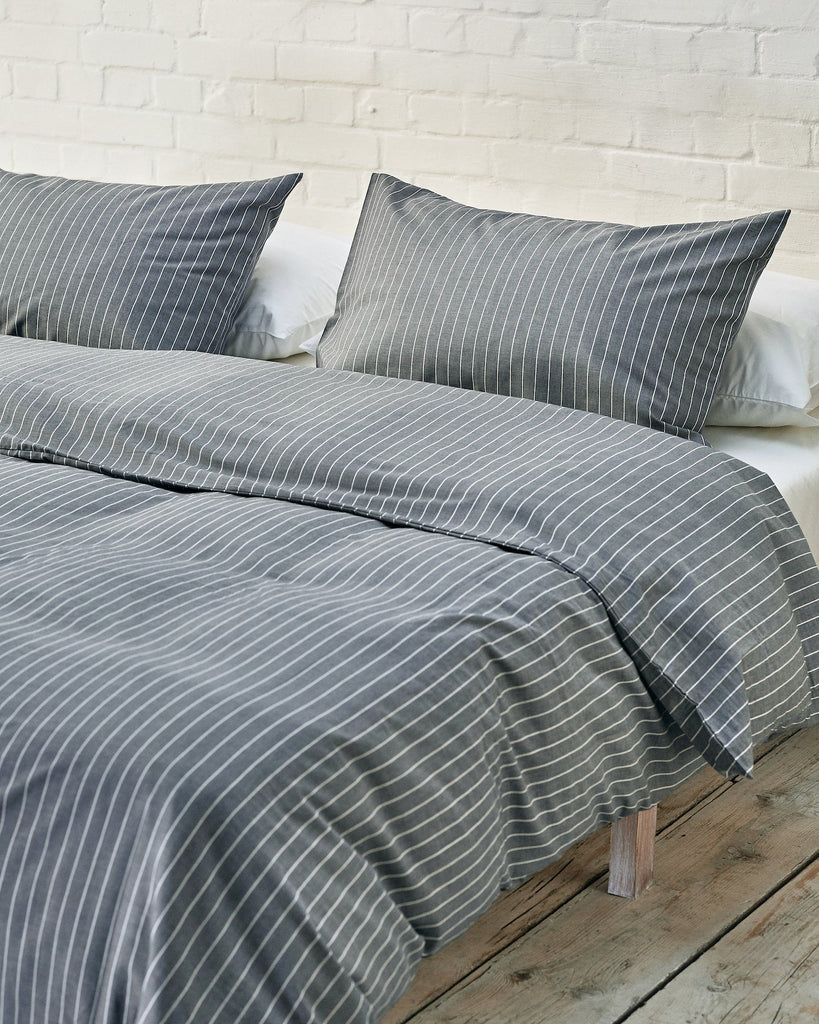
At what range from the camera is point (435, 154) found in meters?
2.86

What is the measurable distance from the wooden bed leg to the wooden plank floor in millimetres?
20

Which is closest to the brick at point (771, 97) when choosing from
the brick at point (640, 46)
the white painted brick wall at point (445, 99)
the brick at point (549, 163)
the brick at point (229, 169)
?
the white painted brick wall at point (445, 99)

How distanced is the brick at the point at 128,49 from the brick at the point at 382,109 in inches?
22.2

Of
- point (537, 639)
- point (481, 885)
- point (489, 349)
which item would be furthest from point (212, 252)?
point (481, 885)

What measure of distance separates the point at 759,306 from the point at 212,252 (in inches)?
40.1

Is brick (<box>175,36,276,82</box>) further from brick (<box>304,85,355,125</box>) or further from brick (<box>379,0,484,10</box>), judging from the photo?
brick (<box>379,0,484,10</box>)

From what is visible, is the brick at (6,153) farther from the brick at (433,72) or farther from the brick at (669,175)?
the brick at (669,175)

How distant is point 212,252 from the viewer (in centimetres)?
251

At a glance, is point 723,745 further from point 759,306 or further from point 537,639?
point 759,306

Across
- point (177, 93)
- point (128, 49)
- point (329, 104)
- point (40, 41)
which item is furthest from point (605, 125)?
point (40, 41)

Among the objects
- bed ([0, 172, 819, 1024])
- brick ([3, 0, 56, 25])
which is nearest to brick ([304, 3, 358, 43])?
bed ([0, 172, 819, 1024])

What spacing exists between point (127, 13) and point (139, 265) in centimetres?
105

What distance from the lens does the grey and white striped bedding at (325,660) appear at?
1.09 meters

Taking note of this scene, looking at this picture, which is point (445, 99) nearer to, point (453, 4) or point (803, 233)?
point (453, 4)
